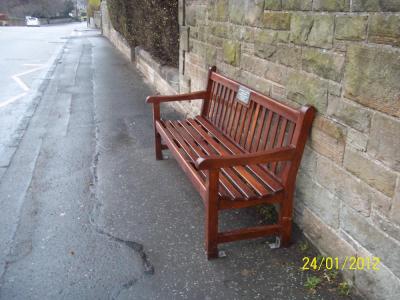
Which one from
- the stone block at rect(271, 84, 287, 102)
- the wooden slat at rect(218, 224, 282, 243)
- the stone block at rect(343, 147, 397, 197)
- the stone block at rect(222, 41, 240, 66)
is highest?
the stone block at rect(222, 41, 240, 66)

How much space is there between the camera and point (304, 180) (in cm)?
302

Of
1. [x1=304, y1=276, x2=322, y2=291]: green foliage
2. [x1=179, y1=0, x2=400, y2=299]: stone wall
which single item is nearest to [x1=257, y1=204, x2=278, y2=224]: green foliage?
[x1=179, y1=0, x2=400, y2=299]: stone wall

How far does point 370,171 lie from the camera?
2.31 meters

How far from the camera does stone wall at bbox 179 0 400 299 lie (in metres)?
2.16

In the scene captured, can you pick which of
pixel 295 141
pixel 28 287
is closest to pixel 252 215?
pixel 295 141

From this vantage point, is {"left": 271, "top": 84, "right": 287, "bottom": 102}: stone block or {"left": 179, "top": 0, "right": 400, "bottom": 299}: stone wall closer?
{"left": 179, "top": 0, "right": 400, "bottom": 299}: stone wall

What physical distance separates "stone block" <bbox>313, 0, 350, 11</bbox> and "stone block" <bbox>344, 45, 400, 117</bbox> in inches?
9.5

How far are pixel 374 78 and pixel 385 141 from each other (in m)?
0.35

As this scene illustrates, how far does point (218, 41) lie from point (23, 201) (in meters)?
2.60

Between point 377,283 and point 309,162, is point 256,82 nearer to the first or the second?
point 309,162

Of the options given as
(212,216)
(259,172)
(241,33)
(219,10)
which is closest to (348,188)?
(259,172)

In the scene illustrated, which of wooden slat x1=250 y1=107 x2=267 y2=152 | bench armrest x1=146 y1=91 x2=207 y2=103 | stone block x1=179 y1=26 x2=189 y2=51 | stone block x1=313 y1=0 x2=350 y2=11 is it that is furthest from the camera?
stone block x1=179 y1=26 x2=189 y2=51

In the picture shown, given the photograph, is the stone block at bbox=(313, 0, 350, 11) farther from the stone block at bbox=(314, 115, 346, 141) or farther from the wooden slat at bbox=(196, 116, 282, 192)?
the wooden slat at bbox=(196, 116, 282, 192)

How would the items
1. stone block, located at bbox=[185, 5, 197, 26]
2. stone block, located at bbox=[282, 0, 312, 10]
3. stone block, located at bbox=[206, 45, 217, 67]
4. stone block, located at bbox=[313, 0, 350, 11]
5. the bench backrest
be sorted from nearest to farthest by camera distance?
stone block, located at bbox=[313, 0, 350, 11] → stone block, located at bbox=[282, 0, 312, 10] → the bench backrest → stone block, located at bbox=[206, 45, 217, 67] → stone block, located at bbox=[185, 5, 197, 26]
